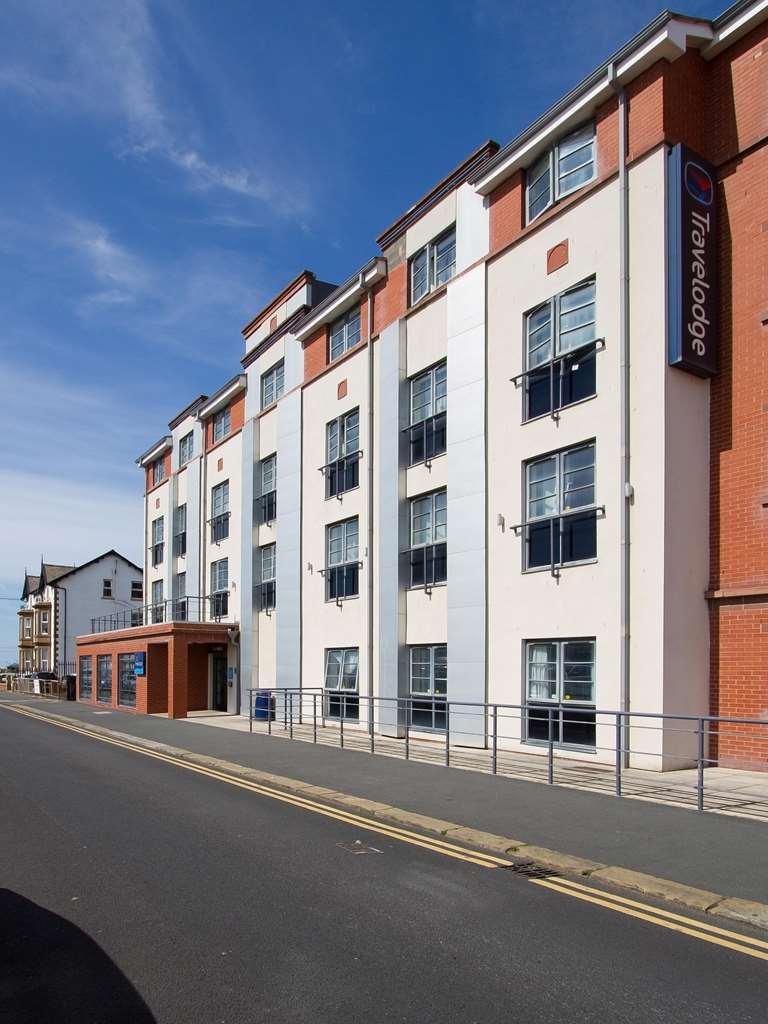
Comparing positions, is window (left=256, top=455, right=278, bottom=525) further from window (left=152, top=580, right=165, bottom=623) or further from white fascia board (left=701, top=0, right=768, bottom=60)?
white fascia board (left=701, top=0, right=768, bottom=60)

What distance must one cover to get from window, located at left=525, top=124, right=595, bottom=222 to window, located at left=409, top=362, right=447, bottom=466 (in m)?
4.06

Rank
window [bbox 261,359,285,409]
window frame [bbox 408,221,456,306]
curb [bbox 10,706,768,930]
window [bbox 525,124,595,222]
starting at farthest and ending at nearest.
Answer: window [bbox 261,359,285,409] < window frame [bbox 408,221,456,306] < window [bbox 525,124,595,222] < curb [bbox 10,706,768,930]

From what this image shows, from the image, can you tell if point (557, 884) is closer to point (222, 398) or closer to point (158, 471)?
point (222, 398)

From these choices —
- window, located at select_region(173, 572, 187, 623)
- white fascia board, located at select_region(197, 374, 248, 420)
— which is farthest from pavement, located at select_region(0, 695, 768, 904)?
window, located at select_region(173, 572, 187, 623)

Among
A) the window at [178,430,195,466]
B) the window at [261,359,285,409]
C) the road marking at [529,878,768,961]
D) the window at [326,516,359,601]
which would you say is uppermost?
the window at [261,359,285,409]

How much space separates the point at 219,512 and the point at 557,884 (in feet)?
86.7

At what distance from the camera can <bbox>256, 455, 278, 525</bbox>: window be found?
27844mm

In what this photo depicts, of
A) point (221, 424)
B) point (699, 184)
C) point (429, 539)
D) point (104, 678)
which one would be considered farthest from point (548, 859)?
point (104, 678)

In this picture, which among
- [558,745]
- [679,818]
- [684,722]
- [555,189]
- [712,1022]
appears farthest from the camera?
[555,189]

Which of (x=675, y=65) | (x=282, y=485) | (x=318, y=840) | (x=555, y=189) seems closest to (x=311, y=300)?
(x=282, y=485)

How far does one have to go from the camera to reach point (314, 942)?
17.9ft

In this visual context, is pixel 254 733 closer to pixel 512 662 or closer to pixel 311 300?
pixel 512 662

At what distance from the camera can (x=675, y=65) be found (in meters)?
13.9

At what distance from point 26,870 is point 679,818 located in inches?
246
